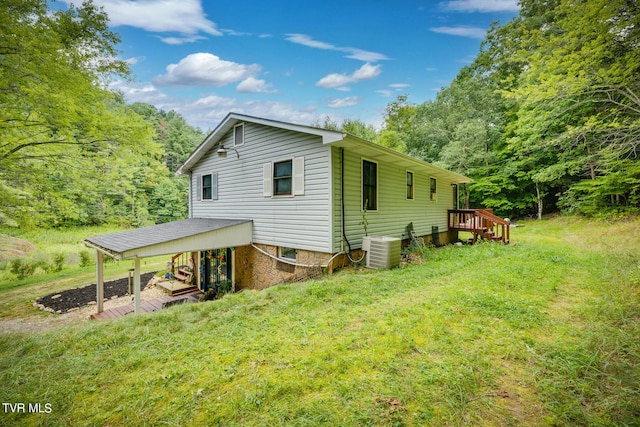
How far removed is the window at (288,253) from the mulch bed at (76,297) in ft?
22.3

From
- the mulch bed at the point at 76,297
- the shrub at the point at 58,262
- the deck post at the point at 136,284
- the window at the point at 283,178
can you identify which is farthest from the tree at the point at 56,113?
the shrub at the point at 58,262

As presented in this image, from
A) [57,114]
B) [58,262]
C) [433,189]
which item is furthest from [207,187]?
[433,189]

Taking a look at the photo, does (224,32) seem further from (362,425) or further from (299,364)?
(362,425)

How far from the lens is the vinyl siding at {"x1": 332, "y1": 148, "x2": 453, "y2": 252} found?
277 inches

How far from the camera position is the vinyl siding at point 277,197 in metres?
7.02

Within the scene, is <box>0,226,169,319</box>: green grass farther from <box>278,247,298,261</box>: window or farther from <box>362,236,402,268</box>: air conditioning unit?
<box>362,236,402,268</box>: air conditioning unit

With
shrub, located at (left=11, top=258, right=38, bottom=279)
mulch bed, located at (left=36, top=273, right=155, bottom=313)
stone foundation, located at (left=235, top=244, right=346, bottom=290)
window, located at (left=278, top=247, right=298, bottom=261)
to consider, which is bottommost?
mulch bed, located at (left=36, top=273, right=155, bottom=313)

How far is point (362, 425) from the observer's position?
202 centimetres

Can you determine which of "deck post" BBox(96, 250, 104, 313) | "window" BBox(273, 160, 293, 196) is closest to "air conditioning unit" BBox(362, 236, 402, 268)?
"window" BBox(273, 160, 293, 196)

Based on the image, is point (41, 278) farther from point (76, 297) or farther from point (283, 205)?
point (283, 205)

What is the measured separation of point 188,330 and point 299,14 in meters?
12.7

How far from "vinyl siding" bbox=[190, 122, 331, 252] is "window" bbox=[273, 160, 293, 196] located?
0.64 ft

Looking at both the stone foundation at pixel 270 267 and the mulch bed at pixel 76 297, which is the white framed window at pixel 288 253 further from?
the mulch bed at pixel 76 297

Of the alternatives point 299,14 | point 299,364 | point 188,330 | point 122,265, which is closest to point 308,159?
point 188,330
